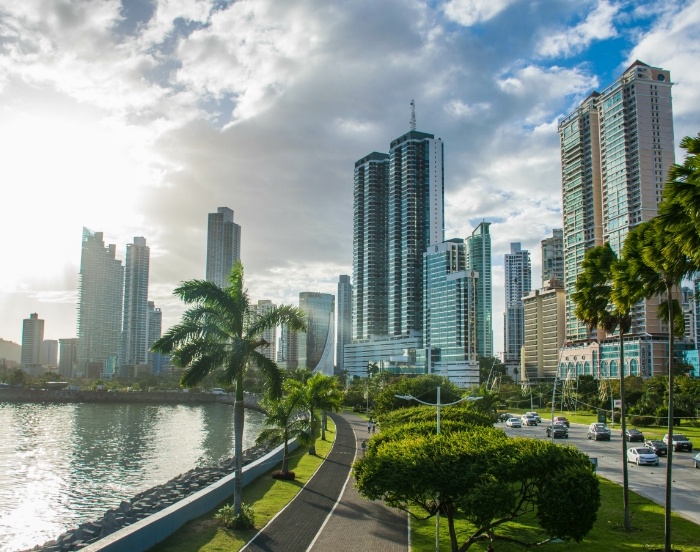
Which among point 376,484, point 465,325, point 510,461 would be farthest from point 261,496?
point 465,325

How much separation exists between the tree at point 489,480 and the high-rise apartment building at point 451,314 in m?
141

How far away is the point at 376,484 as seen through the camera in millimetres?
16875

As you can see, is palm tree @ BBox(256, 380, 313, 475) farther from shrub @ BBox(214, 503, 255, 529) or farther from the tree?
the tree

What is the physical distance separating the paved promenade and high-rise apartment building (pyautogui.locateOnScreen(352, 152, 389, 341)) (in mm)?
160737

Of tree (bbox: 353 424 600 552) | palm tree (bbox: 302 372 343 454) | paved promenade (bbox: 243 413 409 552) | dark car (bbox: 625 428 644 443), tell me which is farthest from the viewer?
dark car (bbox: 625 428 644 443)

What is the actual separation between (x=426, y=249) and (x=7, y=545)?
521ft

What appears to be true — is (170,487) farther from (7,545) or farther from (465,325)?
(465,325)

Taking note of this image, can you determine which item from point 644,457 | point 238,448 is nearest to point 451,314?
point 644,457

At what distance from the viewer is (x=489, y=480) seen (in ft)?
51.7

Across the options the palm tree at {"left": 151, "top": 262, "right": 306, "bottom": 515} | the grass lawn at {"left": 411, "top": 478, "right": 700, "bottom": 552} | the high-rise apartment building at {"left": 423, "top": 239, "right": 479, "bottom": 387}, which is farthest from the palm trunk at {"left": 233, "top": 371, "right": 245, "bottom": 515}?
the high-rise apartment building at {"left": 423, "top": 239, "right": 479, "bottom": 387}

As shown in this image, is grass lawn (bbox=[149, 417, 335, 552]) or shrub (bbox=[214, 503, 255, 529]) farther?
shrub (bbox=[214, 503, 255, 529])

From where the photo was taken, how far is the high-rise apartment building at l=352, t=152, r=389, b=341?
193125 mm

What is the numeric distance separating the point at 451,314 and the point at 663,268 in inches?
5619

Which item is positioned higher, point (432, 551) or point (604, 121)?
point (604, 121)
